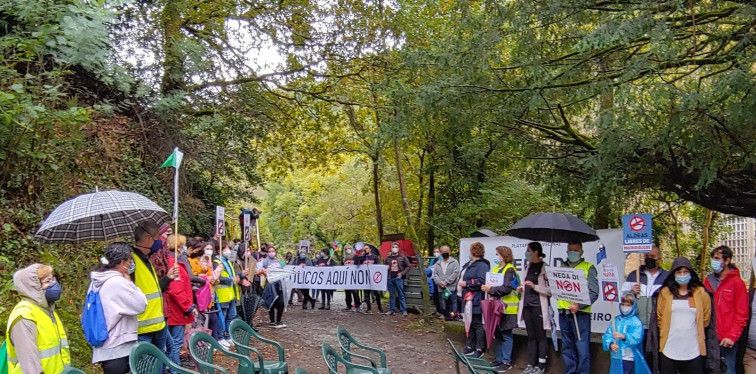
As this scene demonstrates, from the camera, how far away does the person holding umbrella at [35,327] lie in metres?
4.80

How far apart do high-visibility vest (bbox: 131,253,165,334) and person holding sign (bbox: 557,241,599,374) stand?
518 cm

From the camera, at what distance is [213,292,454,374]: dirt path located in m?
10.1

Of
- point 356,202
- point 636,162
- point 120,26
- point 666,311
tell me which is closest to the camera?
point 666,311

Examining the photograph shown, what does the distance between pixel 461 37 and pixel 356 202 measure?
25567mm

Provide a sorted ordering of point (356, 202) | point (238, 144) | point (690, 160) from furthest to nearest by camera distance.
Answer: point (356, 202) < point (238, 144) < point (690, 160)

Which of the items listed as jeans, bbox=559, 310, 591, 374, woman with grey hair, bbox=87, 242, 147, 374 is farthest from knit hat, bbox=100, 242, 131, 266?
jeans, bbox=559, 310, 591, 374

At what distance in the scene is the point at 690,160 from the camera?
26.7 feet

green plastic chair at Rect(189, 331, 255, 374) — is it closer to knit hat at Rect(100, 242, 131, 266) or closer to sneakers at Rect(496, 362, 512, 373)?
knit hat at Rect(100, 242, 131, 266)

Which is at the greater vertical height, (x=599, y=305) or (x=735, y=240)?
(x=735, y=240)

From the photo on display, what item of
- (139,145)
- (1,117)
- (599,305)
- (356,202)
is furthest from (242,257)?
(356,202)

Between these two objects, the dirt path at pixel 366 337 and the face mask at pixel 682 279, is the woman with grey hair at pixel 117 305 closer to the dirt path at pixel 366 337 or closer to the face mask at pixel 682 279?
the dirt path at pixel 366 337

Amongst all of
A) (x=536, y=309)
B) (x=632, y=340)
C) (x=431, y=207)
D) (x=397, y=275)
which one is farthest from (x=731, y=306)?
(x=431, y=207)

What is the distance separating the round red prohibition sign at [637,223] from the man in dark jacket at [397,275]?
29.4 ft

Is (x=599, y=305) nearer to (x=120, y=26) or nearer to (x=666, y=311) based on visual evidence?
(x=666, y=311)
